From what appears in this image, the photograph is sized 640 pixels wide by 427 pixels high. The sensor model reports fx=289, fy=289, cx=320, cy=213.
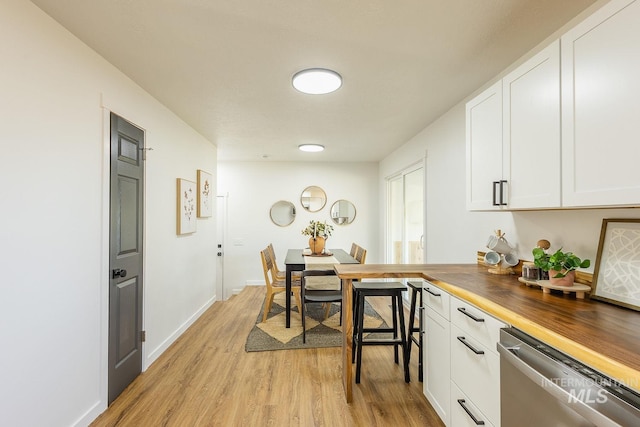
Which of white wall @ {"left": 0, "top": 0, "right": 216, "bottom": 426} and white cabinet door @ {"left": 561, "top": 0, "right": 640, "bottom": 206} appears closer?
white cabinet door @ {"left": 561, "top": 0, "right": 640, "bottom": 206}

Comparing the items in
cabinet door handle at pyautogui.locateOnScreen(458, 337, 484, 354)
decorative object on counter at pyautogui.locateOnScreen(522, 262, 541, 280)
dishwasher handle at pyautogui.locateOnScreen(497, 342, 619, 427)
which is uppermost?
decorative object on counter at pyautogui.locateOnScreen(522, 262, 541, 280)

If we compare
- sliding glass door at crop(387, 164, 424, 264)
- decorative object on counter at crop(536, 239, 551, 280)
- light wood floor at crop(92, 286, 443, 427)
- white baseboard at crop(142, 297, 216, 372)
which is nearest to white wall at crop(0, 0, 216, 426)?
light wood floor at crop(92, 286, 443, 427)

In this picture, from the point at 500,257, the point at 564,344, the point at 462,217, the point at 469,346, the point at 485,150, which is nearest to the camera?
the point at 564,344

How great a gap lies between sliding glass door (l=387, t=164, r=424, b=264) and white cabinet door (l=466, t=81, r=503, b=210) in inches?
66.0

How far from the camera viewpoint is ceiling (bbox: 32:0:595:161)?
1.48 m

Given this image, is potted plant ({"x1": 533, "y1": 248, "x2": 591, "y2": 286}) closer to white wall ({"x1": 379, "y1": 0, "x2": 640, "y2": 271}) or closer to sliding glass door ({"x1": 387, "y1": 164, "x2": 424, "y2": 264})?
white wall ({"x1": 379, "y1": 0, "x2": 640, "y2": 271})

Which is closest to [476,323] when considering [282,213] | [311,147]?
[311,147]

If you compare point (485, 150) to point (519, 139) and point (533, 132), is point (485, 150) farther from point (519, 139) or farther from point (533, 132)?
point (533, 132)

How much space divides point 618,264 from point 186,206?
11.7ft

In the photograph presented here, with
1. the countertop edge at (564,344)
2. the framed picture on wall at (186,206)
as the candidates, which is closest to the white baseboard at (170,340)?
the framed picture on wall at (186,206)

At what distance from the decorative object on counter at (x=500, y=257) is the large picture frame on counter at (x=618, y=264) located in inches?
22.7

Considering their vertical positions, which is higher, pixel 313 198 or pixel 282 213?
pixel 313 198

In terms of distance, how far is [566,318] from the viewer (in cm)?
115

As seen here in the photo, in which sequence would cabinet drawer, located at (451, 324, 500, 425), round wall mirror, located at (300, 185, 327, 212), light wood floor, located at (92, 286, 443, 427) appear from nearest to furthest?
cabinet drawer, located at (451, 324, 500, 425) < light wood floor, located at (92, 286, 443, 427) < round wall mirror, located at (300, 185, 327, 212)
